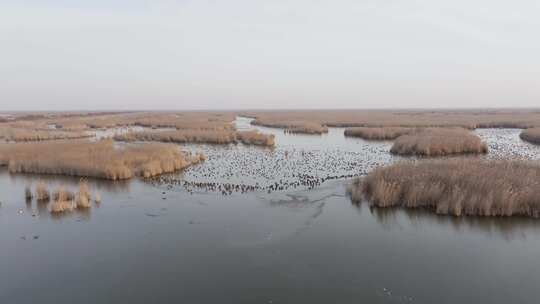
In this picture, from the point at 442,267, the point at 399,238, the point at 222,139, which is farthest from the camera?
the point at 222,139

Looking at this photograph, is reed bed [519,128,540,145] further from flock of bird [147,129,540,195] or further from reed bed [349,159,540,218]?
reed bed [349,159,540,218]

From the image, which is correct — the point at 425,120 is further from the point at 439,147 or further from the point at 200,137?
the point at 200,137

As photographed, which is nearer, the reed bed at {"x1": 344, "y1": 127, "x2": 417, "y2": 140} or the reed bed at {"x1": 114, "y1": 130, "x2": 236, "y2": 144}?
the reed bed at {"x1": 114, "y1": 130, "x2": 236, "y2": 144}

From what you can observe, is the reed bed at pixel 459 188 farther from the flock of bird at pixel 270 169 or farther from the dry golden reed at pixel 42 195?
the dry golden reed at pixel 42 195

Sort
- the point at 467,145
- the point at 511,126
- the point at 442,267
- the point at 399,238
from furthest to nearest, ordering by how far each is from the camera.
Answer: the point at 511,126 → the point at 467,145 → the point at 399,238 → the point at 442,267

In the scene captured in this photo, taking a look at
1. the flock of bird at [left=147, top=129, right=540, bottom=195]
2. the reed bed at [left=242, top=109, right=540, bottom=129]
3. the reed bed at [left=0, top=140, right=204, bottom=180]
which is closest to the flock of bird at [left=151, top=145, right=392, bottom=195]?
the flock of bird at [left=147, top=129, right=540, bottom=195]

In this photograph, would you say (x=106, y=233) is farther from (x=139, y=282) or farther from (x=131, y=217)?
(x=139, y=282)

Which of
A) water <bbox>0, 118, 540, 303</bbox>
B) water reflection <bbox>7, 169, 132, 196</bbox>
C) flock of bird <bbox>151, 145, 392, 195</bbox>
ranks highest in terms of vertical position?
flock of bird <bbox>151, 145, 392, 195</bbox>

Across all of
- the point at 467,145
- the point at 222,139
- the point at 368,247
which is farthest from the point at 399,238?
the point at 222,139
